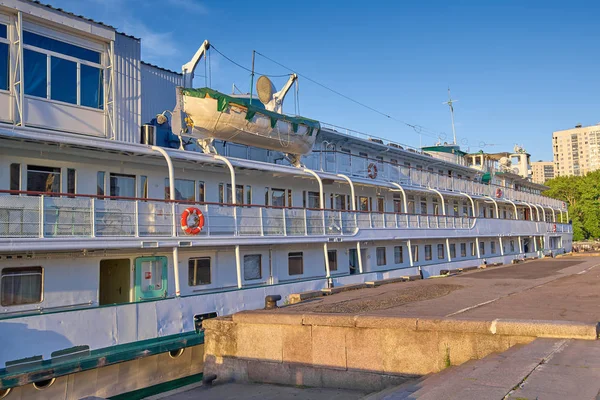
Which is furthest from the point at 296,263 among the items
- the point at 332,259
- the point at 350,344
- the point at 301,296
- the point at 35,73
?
the point at 35,73

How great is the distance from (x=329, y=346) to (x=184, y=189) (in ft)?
27.3

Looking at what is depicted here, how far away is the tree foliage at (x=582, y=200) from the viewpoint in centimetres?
8194

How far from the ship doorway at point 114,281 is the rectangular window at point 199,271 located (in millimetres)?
1807

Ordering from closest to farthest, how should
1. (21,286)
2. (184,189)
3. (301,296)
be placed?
(21,286) → (301,296) → (184,189)

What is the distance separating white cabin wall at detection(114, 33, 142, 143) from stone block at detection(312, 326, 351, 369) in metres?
9.09

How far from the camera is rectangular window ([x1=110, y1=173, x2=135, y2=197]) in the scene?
1427cm

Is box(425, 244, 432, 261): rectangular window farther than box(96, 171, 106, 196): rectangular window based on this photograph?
Yes

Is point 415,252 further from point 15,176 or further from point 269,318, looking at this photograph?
point 15,176

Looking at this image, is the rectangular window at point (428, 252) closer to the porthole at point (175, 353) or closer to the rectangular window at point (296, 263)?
the rectangular window at point (296, 263)

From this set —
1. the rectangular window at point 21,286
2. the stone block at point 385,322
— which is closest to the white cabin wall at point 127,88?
the rectangular window at point 21,286

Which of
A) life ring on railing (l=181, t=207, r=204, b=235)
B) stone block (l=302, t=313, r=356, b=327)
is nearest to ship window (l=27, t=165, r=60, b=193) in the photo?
life ring on railing (l=181, t=207, r=204, b=235)

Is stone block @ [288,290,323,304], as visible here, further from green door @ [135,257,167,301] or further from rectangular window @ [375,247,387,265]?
rectangular window @ [375,247,387,265]

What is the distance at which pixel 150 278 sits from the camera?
45.3 feet

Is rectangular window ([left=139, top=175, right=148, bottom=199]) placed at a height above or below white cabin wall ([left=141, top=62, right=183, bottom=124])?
below
